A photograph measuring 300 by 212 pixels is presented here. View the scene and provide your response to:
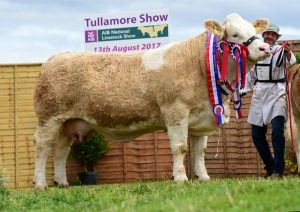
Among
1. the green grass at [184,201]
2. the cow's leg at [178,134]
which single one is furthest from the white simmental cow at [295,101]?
the green grass at [184,201]

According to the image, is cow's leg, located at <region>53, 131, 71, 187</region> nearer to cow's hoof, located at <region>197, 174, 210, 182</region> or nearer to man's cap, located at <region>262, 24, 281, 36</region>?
cow's hoof, located at <region>197, 174, 210, 182</region>

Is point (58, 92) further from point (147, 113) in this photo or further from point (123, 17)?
point (123, 17)

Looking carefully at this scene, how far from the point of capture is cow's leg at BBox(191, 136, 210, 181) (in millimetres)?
8427

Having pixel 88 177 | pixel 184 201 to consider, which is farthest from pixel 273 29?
pixel 88 177

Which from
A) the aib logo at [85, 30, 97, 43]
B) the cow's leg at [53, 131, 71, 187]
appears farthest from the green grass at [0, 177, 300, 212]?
the aib logo at [85, 30, 97, 43]

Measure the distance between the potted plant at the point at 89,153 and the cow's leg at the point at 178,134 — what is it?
5541mm

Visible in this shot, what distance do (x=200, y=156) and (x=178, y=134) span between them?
84 centimetres

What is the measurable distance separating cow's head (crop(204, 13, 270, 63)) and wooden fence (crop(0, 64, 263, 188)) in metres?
5.51

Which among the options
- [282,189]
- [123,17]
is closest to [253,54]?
[282,189]

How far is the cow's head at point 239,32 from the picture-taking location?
777 centimetres

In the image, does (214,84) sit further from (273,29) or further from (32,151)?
(32,151)

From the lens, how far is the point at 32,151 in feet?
44.4

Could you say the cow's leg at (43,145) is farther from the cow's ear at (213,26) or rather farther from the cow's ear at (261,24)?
the cow's ear at (261,24)

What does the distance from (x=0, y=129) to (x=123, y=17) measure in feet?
A: 14.2
